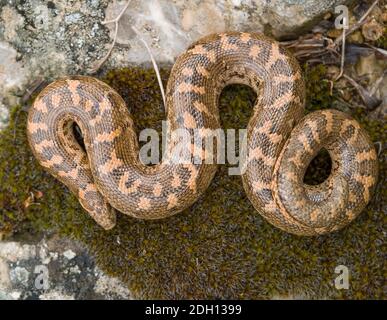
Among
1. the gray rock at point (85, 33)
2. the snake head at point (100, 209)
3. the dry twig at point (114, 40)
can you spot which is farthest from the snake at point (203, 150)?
the gray rock at point (85, 33)

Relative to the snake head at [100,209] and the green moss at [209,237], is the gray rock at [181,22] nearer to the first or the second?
the green moss at [209,237]

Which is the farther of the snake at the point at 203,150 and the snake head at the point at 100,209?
the snake head at the point at 100,209

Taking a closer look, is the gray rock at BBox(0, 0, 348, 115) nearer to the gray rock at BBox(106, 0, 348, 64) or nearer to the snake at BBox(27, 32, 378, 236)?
the gray rock at BBox(106, 0, 348, 64)

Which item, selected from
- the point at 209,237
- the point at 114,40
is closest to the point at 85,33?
the point at 114,40

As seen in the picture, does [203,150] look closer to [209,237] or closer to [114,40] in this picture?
[209,237]

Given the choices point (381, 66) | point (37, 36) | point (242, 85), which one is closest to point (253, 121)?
point (242, 85)

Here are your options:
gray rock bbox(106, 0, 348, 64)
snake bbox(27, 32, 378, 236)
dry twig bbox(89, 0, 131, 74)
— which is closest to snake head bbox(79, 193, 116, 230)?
snake bbox(27, 32, 378, 236)
